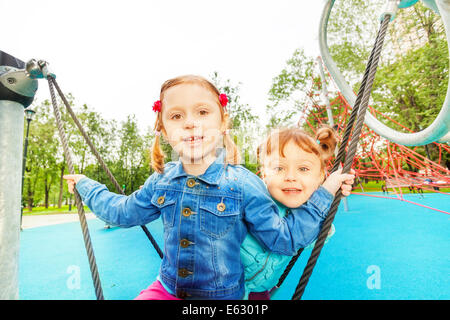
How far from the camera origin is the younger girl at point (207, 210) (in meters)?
0.87

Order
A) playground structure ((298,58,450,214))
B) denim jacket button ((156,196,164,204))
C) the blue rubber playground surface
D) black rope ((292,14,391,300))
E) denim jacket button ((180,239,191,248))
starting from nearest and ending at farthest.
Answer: black rope ((292,14,391,300)), denim jacket button ((180,239,191,248)), denim jacket button ((156,196,164,204)), the blue rubber playground surface, playground structure ((298,58,450,214))

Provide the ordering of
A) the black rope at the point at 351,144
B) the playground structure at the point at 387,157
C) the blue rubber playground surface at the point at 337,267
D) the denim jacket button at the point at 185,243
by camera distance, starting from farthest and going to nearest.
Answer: the playground structure at the point at 387,157, the blue rubber playground surface at the point at 337,267, the denim jacket button at the point at 185,243, the black rope at the point at 351,144

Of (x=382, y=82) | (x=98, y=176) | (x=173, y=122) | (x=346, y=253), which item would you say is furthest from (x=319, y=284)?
(x=98, y=176)

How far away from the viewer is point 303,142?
0.98 m

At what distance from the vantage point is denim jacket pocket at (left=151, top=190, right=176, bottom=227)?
39.8 inches

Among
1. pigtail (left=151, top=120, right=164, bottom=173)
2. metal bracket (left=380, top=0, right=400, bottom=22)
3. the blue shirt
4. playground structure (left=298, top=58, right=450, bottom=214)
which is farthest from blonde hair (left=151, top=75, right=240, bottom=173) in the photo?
playground structure (left=298, top=58, right=450, bottom=214)

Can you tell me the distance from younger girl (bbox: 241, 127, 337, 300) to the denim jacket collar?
0.20m

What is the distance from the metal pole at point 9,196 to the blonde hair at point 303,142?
1140 millimetres

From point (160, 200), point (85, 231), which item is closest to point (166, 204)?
point (160, 200)

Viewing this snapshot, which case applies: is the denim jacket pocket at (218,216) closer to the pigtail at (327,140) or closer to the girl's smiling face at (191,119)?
the girl's smiling face at (191,119)

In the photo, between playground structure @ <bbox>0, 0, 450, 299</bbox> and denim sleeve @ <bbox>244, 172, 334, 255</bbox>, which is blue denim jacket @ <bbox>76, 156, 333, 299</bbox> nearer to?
denim sleeve @ <bbox>244, 172, 334, 255</bbox>

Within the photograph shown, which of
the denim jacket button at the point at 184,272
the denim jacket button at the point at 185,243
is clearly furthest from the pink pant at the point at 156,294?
the denim jacket button at the point at 185,243

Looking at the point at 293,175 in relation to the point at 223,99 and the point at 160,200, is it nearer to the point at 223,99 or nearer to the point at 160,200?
the point at 223,99

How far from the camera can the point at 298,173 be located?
0.94 meters
